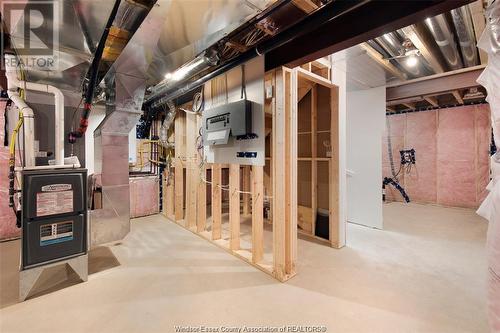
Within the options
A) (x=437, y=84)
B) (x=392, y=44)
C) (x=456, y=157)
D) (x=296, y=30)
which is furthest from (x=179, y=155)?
(x=456, y=157)

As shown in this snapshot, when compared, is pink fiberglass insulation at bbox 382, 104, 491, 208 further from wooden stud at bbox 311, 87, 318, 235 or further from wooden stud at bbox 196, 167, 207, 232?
wooden stud at bbox 196, 167, 207, 232

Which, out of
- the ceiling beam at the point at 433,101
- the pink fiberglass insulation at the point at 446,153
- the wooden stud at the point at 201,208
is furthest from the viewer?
the pink fiberglass insulation at the point at 446,153

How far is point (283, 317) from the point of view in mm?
1729

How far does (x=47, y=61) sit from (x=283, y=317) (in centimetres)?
358

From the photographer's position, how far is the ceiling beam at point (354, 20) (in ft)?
4.47

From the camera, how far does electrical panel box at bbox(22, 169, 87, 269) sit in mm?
1992

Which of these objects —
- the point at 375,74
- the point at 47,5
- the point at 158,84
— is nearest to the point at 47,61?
the point at 158,84

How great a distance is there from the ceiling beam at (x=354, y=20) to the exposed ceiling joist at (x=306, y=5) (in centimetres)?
5

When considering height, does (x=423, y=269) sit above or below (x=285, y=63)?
below

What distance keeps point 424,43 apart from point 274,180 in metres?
2.35

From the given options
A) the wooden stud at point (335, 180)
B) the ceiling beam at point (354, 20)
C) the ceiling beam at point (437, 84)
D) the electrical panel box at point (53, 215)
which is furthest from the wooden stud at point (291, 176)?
the ceiling beam at point (437, 84)

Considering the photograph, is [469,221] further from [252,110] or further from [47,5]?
[47,5]
